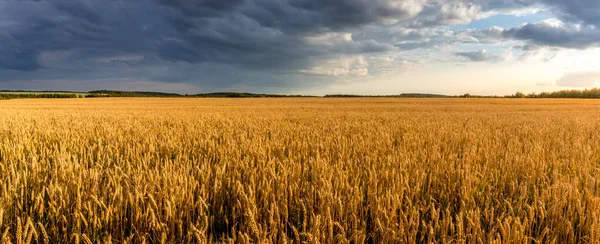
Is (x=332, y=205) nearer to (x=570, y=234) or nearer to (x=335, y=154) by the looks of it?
(x=570, y=234)

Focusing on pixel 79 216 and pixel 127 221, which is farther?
pixel 127 221

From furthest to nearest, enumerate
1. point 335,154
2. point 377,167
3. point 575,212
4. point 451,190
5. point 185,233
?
point 335,154, point 377,167, point 451,190, point 575,212, point 185,233

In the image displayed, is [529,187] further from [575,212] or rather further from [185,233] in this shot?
[185,233]

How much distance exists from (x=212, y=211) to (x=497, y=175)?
3.09 meters

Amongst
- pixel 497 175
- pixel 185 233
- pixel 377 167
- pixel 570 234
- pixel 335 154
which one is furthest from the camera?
pixel 335 154

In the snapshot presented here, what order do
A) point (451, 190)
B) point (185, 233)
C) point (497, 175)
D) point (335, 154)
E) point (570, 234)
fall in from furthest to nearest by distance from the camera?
1. point (335, 154)
2. point (497, 175)
3. point (451, 190)
4. point (185, 233)
5. point (570, 234)

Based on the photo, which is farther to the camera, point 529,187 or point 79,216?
point 529,187

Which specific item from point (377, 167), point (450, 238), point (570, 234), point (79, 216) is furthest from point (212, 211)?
point (570, 234)

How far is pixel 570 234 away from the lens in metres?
2.24

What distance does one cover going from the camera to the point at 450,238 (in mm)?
2094

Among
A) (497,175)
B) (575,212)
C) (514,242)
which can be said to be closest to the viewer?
(514,242)

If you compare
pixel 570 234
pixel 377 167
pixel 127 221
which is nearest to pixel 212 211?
pixel 127 221

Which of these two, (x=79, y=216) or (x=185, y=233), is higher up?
(x=79, y=216)

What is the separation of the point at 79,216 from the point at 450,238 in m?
2.48
